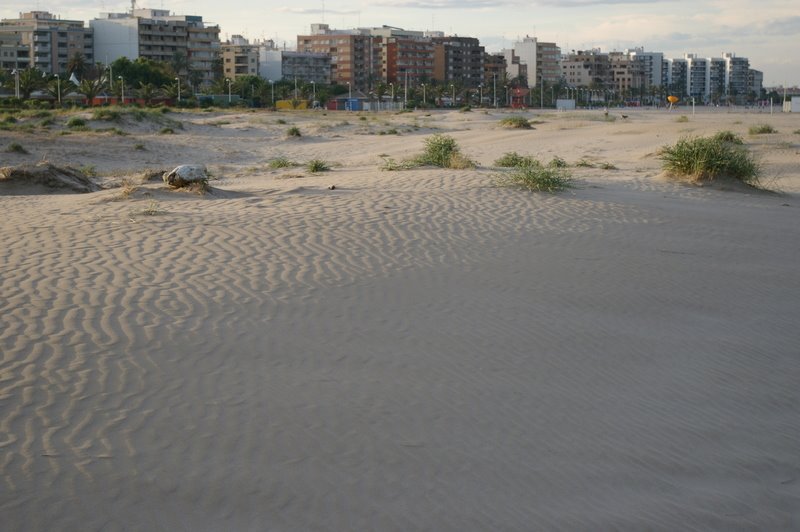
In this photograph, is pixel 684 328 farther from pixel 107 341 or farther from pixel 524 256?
pixel 107 341

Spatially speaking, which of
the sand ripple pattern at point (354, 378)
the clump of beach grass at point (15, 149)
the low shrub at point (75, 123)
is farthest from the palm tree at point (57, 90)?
the sand ripple pattern at point (354, 378)

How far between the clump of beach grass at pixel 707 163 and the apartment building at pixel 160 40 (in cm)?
11641

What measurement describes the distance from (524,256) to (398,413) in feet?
17.1

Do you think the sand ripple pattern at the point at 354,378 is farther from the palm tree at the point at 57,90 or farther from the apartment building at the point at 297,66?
the apartment building at the point at 297,66

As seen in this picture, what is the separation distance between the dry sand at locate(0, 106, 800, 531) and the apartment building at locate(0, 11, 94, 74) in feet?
416

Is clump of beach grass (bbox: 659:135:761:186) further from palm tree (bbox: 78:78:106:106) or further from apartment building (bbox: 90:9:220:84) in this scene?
apartment building (bbox: 90:9:220:84)

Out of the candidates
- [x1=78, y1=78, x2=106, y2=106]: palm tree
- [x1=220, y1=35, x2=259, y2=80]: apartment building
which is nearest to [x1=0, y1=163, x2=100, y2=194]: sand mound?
[x1=78, y1=78, x2=106, y2=106]: palm tree

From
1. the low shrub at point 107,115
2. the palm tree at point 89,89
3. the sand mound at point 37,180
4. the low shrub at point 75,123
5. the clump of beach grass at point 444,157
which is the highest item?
the palm tree at point 89,89

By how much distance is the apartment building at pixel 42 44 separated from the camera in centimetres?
12800

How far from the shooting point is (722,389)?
23.3ft

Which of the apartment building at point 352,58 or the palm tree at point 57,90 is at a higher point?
the apartment building at point 352,58

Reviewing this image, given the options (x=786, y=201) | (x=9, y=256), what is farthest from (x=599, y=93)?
(x=9, y=256)

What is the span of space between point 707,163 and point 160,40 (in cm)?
12702

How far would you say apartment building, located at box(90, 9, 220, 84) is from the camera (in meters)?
134
